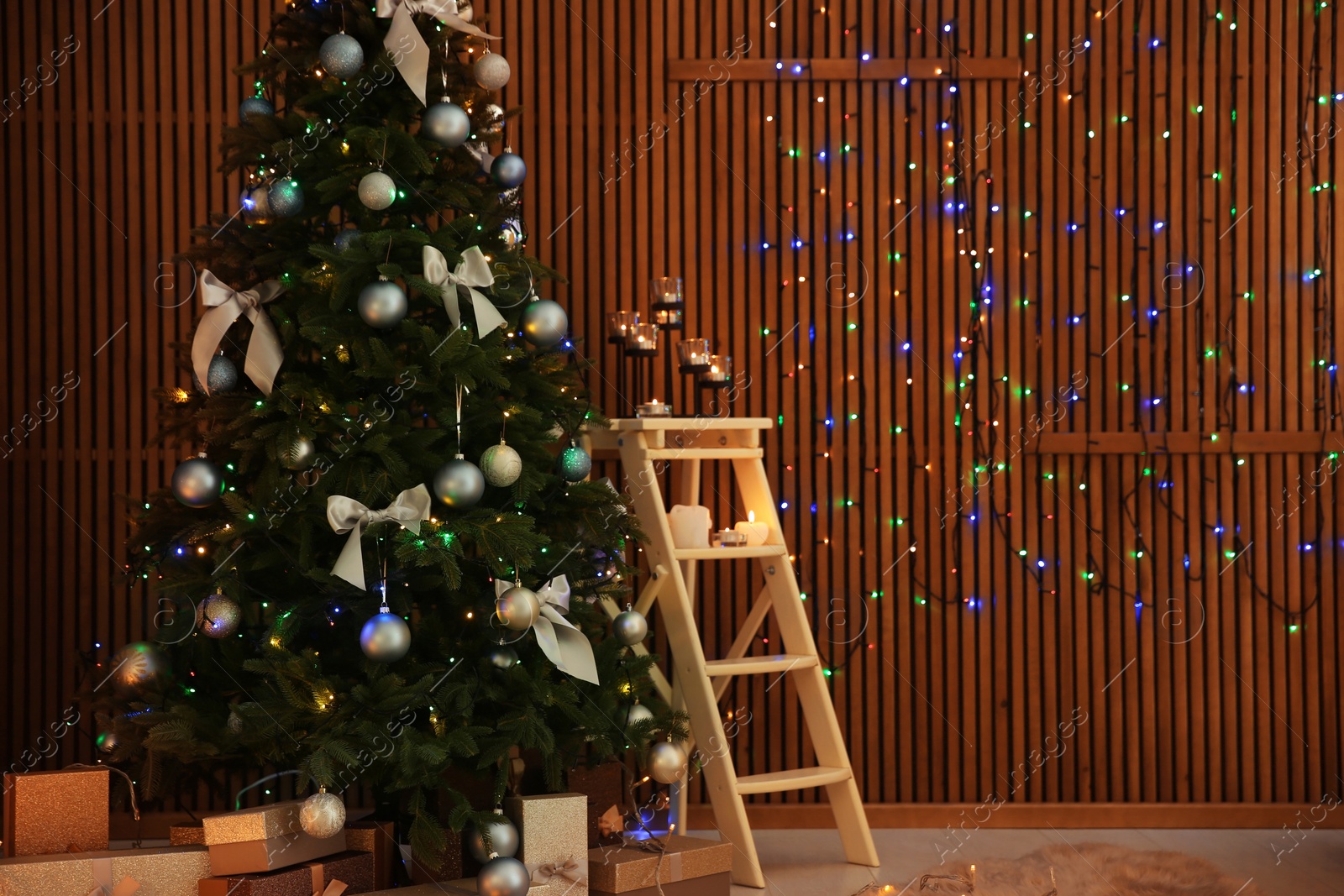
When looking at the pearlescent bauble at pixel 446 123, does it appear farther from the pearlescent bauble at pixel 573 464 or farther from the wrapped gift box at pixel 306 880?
the wrapped gift box at pixel 306 880

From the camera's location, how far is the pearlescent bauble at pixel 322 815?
294 centimetres

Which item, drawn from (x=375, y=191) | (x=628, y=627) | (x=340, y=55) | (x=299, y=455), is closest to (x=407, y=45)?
(x=340, y=55)

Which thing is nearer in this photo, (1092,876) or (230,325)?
(230,325)

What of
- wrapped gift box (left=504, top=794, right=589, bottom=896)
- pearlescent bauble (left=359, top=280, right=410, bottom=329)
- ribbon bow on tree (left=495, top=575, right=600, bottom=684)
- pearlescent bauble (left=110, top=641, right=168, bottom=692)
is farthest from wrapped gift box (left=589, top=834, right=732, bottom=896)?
pearlescent bauble (left=359, top=280, right=410, bottom=329)

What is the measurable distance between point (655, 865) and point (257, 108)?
7.69 feet

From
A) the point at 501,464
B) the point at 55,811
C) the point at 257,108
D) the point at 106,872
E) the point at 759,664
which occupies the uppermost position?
the point at 257,108

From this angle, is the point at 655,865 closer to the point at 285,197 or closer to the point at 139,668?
the point at 139,668

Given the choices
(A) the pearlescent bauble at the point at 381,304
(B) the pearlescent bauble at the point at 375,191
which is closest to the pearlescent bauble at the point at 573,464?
(A) the pearlescent bauble at the point at 381,304

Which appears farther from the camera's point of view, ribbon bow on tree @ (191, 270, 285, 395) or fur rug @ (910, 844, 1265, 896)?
fur rug @ (910, 844, 1265, 896)

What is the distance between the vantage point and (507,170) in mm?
3500

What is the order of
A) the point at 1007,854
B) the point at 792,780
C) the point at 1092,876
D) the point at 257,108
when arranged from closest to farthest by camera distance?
1. the point at 257,108
2. the point at 1092,876
3. the point at 792,780
4. the point at 1007,854

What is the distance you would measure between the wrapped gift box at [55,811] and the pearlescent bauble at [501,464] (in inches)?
50.0

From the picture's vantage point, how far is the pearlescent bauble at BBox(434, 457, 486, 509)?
3.10 meters

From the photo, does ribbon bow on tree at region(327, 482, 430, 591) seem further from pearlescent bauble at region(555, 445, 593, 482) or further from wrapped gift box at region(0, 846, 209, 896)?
wrapped gift box at region(0, 846, 209, 896)
